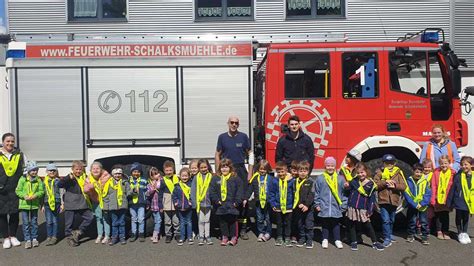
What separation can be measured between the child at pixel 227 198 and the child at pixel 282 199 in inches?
18.1

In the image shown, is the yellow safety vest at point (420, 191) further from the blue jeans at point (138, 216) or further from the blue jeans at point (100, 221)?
the blue jeans at point (100, 221)

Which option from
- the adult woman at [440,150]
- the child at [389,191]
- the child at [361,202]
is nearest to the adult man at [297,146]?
the child at [361,202]

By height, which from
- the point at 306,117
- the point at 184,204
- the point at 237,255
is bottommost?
the point at 237,255

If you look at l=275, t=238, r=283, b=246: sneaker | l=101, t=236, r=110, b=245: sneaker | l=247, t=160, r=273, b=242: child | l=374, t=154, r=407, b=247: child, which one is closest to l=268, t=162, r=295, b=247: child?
l=275, t=238, r=283, b=246: sneaker

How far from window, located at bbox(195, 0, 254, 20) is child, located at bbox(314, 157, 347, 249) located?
8.02 m

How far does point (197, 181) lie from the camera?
6.62m

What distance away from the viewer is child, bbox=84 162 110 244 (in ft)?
21.7

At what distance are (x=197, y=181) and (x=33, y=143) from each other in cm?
247

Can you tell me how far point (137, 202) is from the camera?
6746 mm

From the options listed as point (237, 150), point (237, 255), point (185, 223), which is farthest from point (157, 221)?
point (237, 150)

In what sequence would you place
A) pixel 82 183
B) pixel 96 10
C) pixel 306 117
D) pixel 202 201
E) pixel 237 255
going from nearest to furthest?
pixel 237 255
pixel 202 201
pixel 82 183
pixel 306 117
pixel 96 10

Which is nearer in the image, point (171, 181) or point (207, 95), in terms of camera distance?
point (171, 181)

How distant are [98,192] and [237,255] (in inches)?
82.1

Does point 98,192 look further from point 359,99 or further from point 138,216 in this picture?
point 359,99
